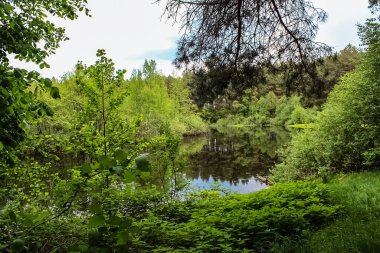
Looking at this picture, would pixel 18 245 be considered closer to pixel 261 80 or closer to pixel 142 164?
pixel 142 164

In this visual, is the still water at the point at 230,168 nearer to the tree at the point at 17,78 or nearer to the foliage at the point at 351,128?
the foliage at the point at 351,128

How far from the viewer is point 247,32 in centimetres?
524

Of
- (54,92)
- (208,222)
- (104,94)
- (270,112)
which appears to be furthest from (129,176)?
(270,112)

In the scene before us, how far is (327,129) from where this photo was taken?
12.8 meters

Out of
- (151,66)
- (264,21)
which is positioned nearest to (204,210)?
(264,21)

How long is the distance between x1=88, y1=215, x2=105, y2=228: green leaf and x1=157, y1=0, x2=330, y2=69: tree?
14.4 feet

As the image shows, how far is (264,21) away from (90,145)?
5299 mm

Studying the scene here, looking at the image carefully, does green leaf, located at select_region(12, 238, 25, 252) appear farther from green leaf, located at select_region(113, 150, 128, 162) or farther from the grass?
the grass

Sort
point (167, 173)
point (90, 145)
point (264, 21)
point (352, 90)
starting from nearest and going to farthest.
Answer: point (264, 21)
point (90, 145)
point (352, 90)
point (167, 173)

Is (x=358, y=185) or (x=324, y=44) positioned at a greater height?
(x=324, y=44)

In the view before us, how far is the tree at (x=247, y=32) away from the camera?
500 centimetres

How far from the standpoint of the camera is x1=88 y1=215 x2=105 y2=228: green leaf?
100 centimetres

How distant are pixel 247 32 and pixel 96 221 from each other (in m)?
4.83

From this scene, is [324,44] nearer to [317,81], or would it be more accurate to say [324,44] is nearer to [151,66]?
[317,81]
